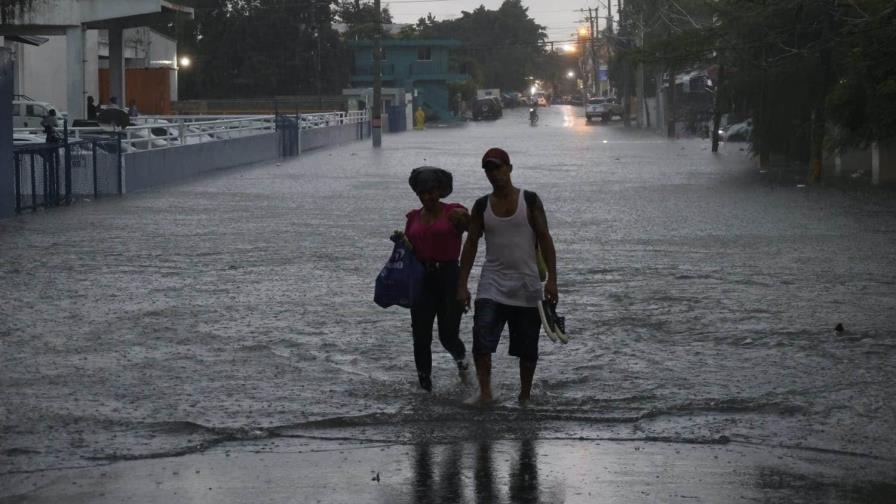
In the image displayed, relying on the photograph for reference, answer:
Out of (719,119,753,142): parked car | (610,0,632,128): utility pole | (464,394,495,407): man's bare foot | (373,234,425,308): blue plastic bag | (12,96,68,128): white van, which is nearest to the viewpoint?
(464,394,495,407): man's bare foot

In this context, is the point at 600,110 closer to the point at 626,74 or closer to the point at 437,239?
the point at 626,74

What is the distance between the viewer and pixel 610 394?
8.46 metres

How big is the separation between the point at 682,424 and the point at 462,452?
1.36 m

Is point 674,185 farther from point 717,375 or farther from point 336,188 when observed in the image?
point 717,375

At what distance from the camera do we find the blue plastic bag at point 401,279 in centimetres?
836

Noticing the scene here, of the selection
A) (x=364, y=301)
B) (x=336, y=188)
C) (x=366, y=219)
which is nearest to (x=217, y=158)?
(x=336, y=188)

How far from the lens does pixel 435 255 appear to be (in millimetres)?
8320

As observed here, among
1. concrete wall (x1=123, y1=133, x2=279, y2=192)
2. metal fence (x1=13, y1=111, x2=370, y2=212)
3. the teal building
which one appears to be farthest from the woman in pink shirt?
the teal building

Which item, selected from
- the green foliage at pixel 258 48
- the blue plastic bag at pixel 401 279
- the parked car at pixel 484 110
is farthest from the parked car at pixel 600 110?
the blue plastic bag at pixel 401 279

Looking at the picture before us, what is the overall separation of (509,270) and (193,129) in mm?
31531

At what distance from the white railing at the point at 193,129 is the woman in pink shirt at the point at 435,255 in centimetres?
2032

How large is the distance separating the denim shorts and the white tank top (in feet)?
0.16

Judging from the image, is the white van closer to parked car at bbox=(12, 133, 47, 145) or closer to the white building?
the white building

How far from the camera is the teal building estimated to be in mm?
109562
